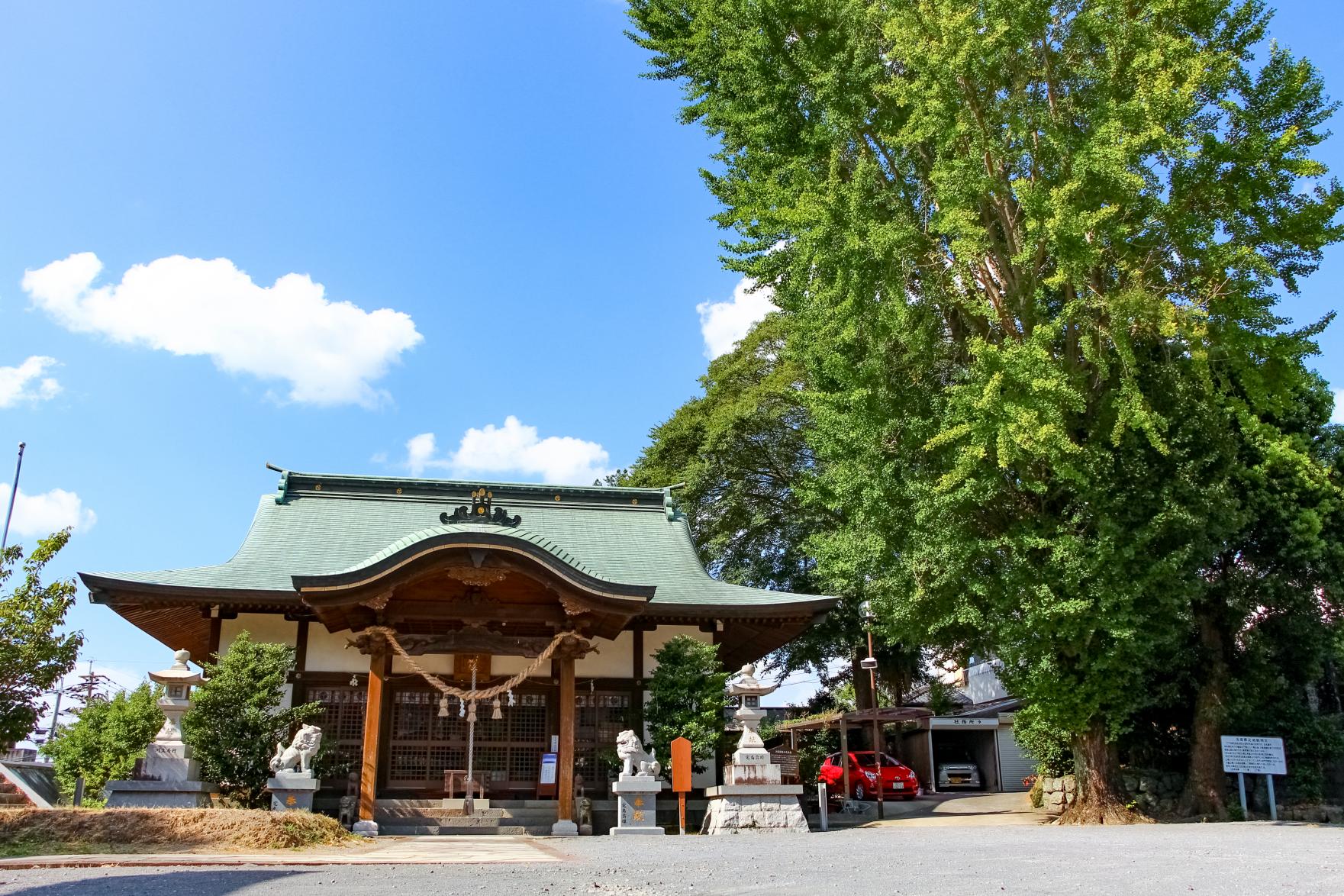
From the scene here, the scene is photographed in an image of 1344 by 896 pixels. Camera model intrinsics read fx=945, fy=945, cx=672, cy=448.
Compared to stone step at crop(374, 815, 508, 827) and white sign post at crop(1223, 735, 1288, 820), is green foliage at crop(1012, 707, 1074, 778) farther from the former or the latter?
stone step at crop(374, 815, 508, 827)

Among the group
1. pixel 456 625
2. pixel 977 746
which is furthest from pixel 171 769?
Answer: pixel 977 746

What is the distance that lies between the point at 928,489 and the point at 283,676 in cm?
991

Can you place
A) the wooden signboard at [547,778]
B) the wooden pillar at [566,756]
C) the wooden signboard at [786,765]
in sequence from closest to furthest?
the wooden pillar at [566,756] → the wooden signboard at [547,778] → the wooden signboard at [786,765]

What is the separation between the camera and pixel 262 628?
15.6 meters

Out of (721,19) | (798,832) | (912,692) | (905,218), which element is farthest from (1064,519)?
(912,692)

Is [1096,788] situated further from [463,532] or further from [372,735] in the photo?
[372,735]

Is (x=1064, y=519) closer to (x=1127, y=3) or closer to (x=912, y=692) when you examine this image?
(x=1127, y=3)

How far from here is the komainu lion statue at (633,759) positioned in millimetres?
13719

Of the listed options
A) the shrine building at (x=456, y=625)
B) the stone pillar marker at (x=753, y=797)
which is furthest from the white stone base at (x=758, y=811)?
the shrine building at (x=456, y=625)

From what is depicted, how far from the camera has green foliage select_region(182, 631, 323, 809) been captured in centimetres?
1326

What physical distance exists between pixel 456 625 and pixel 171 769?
179 inches

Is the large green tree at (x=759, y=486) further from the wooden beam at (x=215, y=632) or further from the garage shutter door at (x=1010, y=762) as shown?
the wooden beam at (x=215, y=632)

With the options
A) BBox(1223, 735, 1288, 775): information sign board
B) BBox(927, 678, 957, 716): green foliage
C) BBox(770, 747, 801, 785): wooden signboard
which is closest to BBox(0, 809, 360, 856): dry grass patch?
BBox(770, 747, 801, 785): wooden signboard

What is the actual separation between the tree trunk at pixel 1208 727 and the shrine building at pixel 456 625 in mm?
6409
